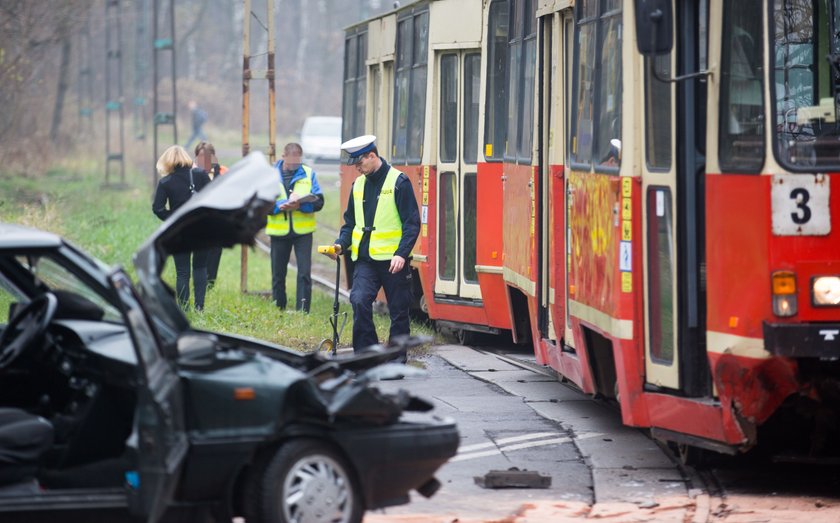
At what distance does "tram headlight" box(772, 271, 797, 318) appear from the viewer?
7.41 meters

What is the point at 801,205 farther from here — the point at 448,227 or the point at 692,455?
the point at 448,227

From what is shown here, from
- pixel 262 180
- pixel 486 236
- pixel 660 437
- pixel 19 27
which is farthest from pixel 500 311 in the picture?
pixel 19 27

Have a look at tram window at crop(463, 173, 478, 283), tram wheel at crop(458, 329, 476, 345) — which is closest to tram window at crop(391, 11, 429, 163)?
tram window at crop(463, 173, 478, 283)

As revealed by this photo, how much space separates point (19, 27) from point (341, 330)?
853 inches

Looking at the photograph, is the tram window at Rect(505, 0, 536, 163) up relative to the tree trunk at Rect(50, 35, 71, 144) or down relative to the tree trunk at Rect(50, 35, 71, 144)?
down

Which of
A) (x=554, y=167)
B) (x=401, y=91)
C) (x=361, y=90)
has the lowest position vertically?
(x=554, y=167)

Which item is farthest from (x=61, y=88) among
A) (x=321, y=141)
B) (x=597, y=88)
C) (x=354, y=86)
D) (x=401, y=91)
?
(x=597, y=88)

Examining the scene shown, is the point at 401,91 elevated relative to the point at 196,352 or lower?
elevated

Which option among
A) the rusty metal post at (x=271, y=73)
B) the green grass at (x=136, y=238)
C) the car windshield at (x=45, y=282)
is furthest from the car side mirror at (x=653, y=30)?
the rusty metal post at (x=271, y=73)

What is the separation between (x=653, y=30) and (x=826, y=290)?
147 centimetres

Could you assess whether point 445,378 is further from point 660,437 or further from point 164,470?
point 164,470

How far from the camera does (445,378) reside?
A: 1257 centimetres

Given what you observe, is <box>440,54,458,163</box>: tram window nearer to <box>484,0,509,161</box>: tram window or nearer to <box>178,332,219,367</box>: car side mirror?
<box>484,0,509,161</box>: tram window

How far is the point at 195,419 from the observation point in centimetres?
627
